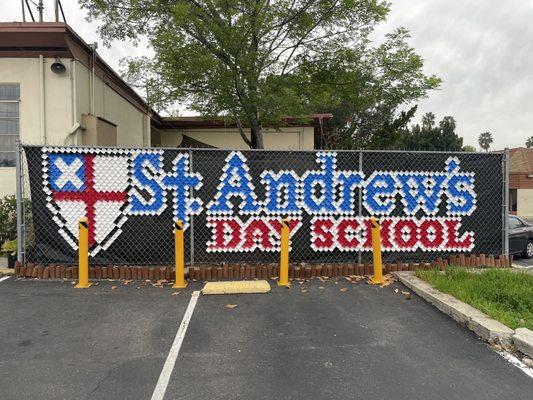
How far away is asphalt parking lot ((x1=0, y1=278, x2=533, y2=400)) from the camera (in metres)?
3.23

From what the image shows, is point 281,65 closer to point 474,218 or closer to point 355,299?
point 474,218

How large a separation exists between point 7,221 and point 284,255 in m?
5.70

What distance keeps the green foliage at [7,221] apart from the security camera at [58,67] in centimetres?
292

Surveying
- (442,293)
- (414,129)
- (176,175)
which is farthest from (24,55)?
(414,129)

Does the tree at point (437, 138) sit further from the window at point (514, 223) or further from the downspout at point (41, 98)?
the downspout at point (41, 98)

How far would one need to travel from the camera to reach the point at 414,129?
56094mm

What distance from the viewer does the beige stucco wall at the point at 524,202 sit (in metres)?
36.4

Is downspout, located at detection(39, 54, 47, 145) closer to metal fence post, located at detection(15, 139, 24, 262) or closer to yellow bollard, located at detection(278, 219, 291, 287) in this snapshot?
metal fence post, located at detection(15, 139, 24, 262)

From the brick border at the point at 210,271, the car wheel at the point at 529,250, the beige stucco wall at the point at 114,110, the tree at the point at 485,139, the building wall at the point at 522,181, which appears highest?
the tree at the point at 485,139

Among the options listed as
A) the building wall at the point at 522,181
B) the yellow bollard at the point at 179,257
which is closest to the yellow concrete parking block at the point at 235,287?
the yellow bollard at the point at 179,257

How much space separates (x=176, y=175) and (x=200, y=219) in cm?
81

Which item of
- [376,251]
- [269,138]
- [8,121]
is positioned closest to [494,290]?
[376,251]

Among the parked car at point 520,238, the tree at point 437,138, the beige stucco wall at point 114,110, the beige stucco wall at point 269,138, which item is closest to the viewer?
the beige stucco wall at point 114,110

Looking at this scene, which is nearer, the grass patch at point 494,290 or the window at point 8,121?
the grass patch at point 494,290
